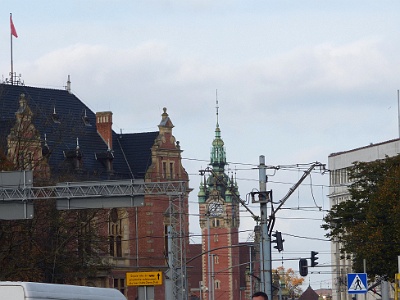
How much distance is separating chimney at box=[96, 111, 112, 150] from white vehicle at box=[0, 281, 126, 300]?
74863 mm

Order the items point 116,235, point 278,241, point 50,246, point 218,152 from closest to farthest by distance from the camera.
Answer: point 278,241 → point 50,246 → point 116,235 → point 218,152

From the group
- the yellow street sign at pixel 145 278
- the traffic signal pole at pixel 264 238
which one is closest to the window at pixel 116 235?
the traffic signal pole at pixel 264 238

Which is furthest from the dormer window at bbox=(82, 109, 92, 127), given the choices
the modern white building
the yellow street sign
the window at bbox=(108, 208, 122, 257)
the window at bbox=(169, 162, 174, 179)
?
the yellow street sign

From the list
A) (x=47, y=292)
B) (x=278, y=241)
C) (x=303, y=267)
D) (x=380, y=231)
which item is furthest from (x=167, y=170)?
(x=47, y=292)

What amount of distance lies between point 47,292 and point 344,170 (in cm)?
12984

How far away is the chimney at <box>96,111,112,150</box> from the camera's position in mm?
101250

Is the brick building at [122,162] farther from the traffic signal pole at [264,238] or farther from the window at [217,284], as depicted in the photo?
the window at [217,284]

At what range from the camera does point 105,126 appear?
333ft

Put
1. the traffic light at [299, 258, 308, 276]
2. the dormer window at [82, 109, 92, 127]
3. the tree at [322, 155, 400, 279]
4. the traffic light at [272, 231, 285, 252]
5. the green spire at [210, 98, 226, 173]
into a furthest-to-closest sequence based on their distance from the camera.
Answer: the green spire at [210, 98, 226, 173], the dormer window at [82, 109, 92, 127], the traffic light at [299, 258, 308, 276], the tree at [322, 155, 400, 279], the traffic light at [272, 231, 285, 252]

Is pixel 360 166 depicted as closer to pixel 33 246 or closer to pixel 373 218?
pixel 373 218

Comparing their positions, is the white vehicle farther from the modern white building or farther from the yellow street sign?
the modern white building

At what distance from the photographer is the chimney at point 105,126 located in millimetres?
101250

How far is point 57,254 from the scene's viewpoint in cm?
6341

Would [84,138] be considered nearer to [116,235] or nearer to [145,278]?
[116,235]
